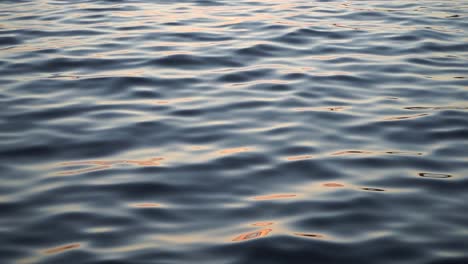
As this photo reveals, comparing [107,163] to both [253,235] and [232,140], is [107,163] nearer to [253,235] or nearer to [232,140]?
[232,140]

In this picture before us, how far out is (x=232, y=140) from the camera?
439 cm

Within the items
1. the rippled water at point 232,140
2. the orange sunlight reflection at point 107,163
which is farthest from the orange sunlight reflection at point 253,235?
the orange sunlight reflection at point 107,163

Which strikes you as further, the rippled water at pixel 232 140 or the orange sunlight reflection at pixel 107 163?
the orange sunlight reflection at pixel 107 163

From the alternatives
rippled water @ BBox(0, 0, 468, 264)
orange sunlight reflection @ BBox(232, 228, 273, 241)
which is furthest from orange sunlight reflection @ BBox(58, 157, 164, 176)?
orange sunlight reflection @ BBox(232, 228, 273, 241)

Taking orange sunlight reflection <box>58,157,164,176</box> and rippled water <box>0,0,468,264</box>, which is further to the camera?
orange sunlight reflection <box>58,157,164,176</box>

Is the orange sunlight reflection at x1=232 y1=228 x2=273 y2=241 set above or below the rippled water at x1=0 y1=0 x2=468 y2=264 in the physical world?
below

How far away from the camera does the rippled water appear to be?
3209 millimetres

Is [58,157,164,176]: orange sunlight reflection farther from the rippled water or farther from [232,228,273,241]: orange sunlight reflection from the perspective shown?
[232,228,273,241]: orange sunlight reflection

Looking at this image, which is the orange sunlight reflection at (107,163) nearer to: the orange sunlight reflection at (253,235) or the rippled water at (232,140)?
the rippled water at (232,140)

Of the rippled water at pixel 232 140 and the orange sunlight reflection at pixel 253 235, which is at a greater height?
the rippled water at pixel 232 140

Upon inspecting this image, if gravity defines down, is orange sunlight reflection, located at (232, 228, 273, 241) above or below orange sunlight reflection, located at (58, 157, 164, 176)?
below

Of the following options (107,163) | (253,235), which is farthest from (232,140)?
(253,235)

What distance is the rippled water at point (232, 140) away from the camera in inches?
126

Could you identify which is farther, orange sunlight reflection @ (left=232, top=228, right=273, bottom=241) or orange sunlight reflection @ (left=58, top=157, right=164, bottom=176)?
orange sunlight reflection @ (left=58, top=157, right=164, bottom=176)
